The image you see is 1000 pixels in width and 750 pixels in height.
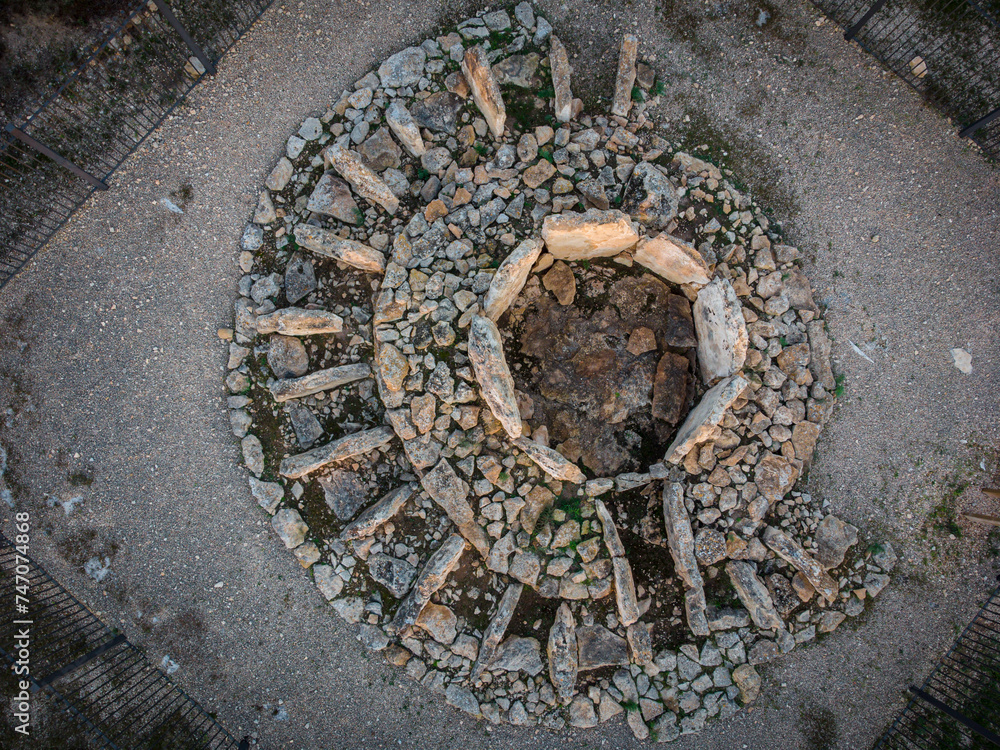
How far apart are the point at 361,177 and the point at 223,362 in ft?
13.1

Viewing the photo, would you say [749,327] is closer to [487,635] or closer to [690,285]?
[690,285]

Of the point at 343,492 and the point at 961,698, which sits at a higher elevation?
the point at 961,698

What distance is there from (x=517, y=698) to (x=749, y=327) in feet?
24.0

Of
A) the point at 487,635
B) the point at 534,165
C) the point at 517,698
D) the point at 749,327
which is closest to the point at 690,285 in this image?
the point at 749,327

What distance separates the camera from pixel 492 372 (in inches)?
301

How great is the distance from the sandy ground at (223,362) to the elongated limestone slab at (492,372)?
4.47m

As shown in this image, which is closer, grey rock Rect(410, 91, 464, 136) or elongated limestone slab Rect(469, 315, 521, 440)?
elongated limestone slab Rect(469, 315, 521, 440)

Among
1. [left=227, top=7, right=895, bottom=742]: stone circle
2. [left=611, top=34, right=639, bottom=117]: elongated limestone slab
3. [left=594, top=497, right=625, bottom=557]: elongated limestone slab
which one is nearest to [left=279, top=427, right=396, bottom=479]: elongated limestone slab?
[left=227, top=7, right=895, bottom=742]: stone circle

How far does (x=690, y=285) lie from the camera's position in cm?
869

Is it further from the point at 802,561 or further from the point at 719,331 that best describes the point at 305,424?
the point at 802,561

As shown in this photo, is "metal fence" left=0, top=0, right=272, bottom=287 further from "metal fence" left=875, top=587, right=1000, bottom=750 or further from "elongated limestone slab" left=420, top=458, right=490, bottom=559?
"metal fence" left=875, top=587, right=1000, bottom=750

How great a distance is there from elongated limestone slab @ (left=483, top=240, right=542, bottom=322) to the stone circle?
4cm

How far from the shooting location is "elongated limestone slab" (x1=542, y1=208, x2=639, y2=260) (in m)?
7.82

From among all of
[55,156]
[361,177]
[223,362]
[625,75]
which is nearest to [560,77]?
[625,75]
